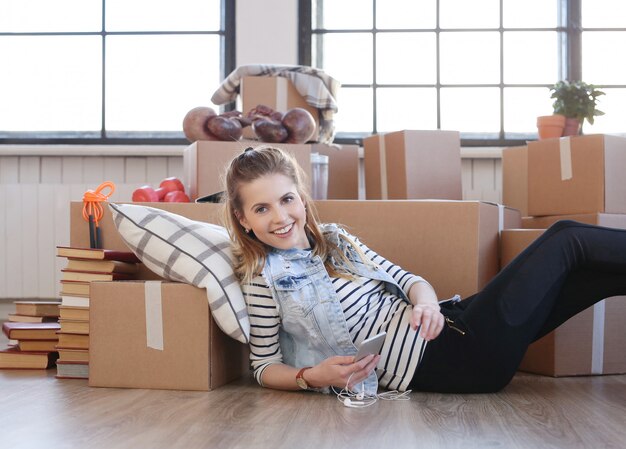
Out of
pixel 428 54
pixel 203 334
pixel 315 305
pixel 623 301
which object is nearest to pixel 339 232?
pixel 315 305

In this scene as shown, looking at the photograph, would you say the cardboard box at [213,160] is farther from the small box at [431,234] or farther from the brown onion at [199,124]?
the small box at [431,234]

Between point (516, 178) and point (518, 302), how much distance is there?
4.50 ft

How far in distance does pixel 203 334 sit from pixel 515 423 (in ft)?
2.33

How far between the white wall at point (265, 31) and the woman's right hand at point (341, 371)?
2.00 m

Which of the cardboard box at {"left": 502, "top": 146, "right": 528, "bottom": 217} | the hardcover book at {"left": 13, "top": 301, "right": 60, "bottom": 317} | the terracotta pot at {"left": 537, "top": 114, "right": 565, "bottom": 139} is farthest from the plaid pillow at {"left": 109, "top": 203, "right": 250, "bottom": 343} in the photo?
the terracotta pot at {"left": 537, "top": 114, "right": 565, "bottom": 139}

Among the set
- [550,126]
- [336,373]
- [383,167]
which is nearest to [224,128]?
[383,167]

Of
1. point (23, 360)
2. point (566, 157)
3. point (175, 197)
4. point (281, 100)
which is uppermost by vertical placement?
point (281, 100)

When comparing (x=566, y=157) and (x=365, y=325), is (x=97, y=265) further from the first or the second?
(x=566, y=157)

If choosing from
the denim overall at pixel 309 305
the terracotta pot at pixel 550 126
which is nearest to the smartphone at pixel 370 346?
the denim overall at pixel 309 305

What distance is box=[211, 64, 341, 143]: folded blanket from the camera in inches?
108

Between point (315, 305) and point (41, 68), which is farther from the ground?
point (41, 68)

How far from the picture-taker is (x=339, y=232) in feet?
6.14

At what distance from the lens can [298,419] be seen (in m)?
1.50

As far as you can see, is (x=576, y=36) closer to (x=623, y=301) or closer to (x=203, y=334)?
(x=623, y=301)
